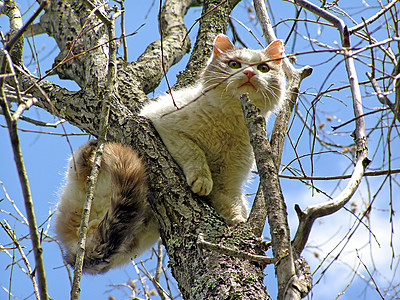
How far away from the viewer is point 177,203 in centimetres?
247

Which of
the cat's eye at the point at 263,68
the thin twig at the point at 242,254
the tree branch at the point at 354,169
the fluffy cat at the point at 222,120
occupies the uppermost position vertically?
the cat's eye at the point at 263,68

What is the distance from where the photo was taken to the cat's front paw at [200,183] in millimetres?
2730

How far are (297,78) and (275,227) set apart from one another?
6.32 feet

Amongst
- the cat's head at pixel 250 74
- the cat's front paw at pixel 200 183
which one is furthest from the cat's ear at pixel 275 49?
the cat's front paw at pixel 200 183

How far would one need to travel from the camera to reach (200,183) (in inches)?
109

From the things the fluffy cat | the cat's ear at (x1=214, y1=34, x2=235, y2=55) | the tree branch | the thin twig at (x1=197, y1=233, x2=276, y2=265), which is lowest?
the thin twig at (x1=197, y1=233, x2=276, y2=265)

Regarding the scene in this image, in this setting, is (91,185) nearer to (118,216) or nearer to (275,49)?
(118,216)

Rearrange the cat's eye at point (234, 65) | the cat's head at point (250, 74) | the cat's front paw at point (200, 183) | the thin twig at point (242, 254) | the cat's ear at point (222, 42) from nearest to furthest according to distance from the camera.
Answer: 1. the thin twig at point (242, 254)
2. the cat's front paw at point (200, 183)
3. the cat's head at point (250, 74)
4. the cat's eye at point (234, 65)
5. the cat's ear at point (222, 42)

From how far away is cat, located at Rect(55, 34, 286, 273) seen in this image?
2688 mm

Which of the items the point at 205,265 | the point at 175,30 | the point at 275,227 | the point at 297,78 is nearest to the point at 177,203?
the point at 205,265

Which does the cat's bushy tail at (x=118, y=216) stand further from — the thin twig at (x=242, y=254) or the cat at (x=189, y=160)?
the thin twig at (x=242, y=254)

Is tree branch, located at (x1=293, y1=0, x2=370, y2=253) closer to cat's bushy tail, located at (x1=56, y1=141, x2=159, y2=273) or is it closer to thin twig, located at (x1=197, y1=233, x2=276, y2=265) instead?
thin twig, located at (x1=197, y1=233, x2=276, y2=265)

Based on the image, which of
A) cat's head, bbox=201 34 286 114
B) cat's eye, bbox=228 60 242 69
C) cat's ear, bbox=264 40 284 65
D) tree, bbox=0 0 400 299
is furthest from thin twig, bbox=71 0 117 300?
cat's ear, bbox=264 40 284 65

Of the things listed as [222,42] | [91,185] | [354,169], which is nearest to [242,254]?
[354,169]
